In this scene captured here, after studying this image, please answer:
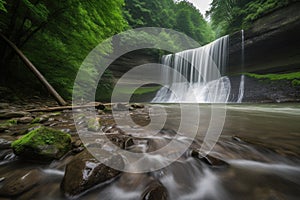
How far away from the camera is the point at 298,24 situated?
Answer: 743 centimetres

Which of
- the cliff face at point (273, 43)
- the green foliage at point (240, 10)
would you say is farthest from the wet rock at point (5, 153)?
the green foliage at point (240, 10)

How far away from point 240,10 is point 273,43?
16.7 ft

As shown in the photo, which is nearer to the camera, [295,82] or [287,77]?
[295,82]

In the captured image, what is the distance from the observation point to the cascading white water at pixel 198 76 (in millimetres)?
11219

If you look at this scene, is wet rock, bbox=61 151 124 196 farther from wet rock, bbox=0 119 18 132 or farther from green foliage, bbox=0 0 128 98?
green foliage, bbox=0 0 128 98

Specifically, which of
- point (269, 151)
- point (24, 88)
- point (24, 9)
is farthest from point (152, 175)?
point (24, 88)

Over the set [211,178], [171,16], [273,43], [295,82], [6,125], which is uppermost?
[171,16]

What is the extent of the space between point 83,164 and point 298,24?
11.6 metres

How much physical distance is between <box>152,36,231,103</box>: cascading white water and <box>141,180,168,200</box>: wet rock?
1063 cm

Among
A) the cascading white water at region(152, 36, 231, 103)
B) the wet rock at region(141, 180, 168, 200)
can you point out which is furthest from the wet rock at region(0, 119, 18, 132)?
the cascading white water at region(152, 36, 231, 103)

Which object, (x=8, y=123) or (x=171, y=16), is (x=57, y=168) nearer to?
(x=8, y=123)

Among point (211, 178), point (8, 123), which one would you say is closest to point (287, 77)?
point (211, 178)

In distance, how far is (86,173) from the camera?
97cm

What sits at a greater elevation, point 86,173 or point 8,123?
point 8,123
